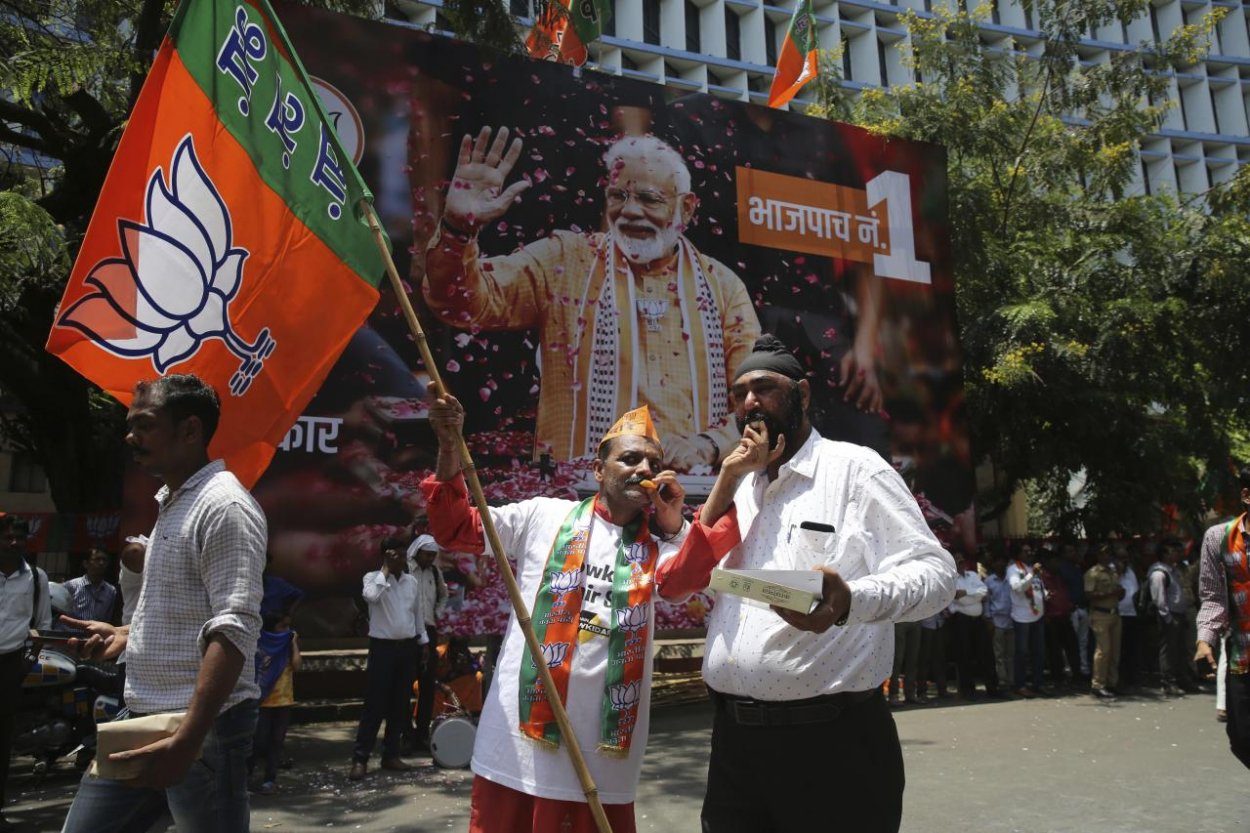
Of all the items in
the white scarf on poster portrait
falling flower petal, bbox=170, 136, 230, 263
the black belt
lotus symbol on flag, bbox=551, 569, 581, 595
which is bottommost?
the black belt

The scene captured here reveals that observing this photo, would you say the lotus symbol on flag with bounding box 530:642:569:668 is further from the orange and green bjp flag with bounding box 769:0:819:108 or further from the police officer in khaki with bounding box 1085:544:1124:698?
the orange and green bjp flag with bounding box 769:0:819:108

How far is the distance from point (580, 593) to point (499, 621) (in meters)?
7.00

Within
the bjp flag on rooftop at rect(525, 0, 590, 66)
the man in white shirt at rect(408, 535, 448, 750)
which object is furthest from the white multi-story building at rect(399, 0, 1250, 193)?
the man in white shirt at rect(408, 535, 448, 750)

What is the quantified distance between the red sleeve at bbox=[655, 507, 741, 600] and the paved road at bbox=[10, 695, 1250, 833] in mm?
3364

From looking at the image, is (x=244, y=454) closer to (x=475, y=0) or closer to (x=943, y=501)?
(x=475, y=0)

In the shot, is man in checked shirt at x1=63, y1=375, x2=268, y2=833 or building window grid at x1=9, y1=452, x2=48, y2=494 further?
building window grid at x1=9, y1=452, x2=48, y2=494

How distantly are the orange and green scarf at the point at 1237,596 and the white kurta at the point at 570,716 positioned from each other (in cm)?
312

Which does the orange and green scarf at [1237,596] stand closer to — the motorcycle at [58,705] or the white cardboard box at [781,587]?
the white cardboard box at [781,587]

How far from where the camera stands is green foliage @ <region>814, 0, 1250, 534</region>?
1562 centimetres

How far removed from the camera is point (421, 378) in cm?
1063

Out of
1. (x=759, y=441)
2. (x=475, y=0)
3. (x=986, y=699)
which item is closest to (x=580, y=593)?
(x=759, y=441)

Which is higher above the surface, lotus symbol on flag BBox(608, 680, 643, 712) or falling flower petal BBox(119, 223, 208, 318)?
falling flower petal BBox(119, 223, 208, 318)

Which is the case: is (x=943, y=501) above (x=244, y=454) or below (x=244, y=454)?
above

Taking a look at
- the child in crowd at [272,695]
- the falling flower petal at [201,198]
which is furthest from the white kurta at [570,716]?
the child in crowd at [272,695]
